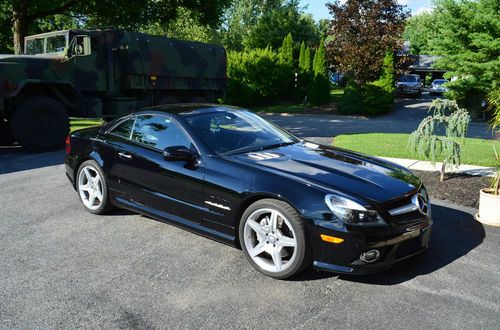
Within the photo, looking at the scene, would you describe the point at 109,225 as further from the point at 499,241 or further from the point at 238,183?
the point at 499,241

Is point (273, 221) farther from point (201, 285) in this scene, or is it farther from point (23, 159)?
point (23, 159)

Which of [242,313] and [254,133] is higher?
[254,133]

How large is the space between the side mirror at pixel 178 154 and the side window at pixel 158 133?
162mm

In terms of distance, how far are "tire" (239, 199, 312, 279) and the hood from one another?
326 mm

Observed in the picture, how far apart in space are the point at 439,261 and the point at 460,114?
3.30 m

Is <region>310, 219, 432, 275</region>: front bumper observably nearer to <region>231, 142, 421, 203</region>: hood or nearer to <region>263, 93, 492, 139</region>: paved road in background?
<region>231, 142, 421, 203</region>: hood

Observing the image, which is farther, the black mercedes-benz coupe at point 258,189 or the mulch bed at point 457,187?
the mulch bed at point 457,187

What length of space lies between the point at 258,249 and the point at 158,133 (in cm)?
177

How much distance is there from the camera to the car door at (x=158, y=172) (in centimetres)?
427

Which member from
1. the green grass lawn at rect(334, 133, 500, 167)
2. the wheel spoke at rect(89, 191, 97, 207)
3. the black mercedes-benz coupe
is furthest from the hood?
the green grass lawn at rect(334, 133, 500, 167)

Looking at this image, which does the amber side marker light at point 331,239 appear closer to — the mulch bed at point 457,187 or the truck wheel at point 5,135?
the mulch bed at point 457,187

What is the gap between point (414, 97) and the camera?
34250mm

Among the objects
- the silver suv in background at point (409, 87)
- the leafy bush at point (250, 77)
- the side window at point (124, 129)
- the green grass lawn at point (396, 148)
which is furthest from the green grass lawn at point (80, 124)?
the silver suv in background at point (409, 87)

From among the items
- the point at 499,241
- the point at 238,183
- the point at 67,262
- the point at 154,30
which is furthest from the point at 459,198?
the point at 154,30
